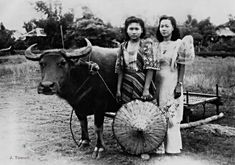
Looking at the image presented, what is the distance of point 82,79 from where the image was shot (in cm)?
419

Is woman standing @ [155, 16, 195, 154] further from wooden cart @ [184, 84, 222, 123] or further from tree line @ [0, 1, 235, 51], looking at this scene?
wooden cart @ [184, 84, 222, 123]

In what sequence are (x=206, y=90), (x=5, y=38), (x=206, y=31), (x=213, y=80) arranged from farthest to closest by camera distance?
(x=206, y=31) < (x=5, y=38) < (x=213, y=80) < (x=206, y=90)

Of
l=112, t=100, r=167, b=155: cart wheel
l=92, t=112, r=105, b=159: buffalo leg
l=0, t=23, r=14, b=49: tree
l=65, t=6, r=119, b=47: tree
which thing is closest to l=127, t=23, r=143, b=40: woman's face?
l=112, t=100, r=167, b=155: cart wheel

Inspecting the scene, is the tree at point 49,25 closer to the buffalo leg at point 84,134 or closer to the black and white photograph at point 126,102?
the black and white photograph at point 126,102

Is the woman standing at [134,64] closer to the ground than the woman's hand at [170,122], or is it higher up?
higher up

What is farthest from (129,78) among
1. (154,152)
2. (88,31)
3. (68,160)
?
(88,31)

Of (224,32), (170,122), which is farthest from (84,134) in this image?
(224,32)

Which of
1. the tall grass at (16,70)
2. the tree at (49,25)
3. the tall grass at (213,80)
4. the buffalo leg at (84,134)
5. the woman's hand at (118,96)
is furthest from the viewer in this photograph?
the tall grass at (16,70)

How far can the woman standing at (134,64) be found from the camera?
13.3 ft

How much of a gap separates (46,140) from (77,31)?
10.3 meters

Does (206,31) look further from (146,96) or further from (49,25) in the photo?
(146,96)

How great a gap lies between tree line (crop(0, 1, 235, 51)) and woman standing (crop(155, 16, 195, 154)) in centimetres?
118

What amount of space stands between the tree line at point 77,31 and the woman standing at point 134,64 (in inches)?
49.0

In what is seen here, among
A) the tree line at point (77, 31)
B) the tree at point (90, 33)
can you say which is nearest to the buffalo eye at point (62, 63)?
the tree line at point (77, 31)
